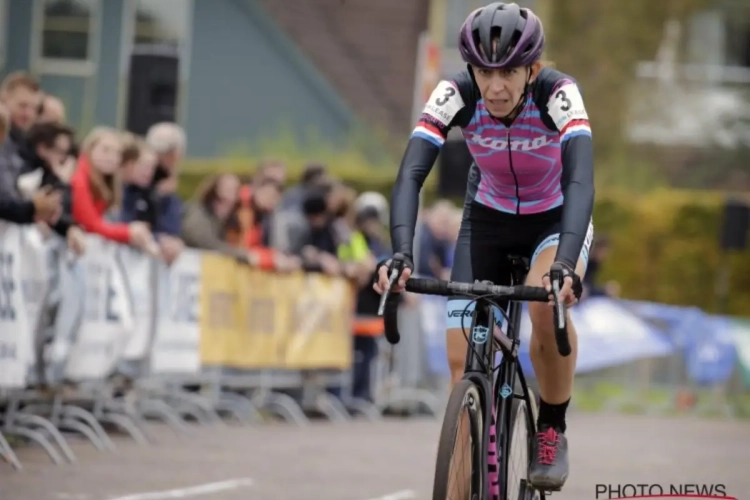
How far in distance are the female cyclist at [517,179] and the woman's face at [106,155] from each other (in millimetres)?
5287

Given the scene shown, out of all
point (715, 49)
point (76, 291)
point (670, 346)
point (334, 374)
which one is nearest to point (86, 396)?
point (76, 291)

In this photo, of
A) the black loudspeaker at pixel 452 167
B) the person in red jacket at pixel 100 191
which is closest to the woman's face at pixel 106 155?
the person in red jacket at pixel 100 191

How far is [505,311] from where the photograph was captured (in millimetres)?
7109

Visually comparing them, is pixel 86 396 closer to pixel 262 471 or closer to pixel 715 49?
pixel 262 471

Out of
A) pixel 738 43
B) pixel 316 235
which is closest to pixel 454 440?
pixel 316 235

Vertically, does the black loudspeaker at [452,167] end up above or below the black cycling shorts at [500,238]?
above

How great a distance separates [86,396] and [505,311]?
6.03 metres

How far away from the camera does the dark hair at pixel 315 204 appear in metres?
16.5

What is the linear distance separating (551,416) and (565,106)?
152 centimetres

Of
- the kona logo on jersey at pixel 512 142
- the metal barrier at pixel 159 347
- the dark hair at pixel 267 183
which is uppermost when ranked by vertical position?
the kona logo on jersey at pixel 512 142

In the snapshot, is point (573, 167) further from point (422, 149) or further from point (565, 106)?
point (422, 149)

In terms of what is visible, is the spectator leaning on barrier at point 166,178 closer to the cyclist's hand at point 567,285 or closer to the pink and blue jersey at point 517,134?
the pink and blue jersey at point 517,134

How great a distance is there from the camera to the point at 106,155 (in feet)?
40.8

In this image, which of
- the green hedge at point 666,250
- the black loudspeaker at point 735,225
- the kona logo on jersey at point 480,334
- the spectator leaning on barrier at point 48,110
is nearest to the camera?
the kona logo on jersey at point 480,334
